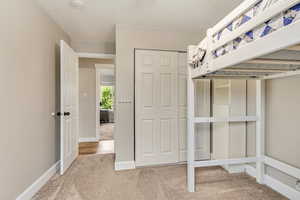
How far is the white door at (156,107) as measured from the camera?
266 cm

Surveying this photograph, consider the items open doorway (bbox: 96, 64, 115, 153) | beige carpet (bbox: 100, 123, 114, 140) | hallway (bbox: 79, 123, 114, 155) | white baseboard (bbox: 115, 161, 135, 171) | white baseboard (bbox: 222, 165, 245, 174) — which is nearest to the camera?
white baseboard (bbox: 222, 165, 245, 174)

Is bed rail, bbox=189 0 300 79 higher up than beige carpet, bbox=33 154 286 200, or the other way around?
bed rail, bbox=189 0 300 79

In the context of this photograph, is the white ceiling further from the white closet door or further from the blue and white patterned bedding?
the blue and white patterned bedding

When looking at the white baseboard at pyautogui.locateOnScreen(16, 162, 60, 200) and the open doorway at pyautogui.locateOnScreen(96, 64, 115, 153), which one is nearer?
the white baseboard at pyautogui.locateOnScreen(16, 162, 60, 200)

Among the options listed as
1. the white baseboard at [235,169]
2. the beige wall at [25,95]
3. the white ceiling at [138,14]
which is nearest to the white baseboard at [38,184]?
the beige wall at [25,95]

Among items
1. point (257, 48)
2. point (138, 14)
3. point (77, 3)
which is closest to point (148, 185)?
point (257, 48)

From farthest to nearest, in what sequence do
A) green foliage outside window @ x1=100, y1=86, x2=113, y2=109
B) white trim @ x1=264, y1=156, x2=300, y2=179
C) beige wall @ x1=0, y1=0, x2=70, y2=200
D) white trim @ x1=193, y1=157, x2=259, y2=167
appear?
green foliage outside window @ x1=100, y1=86, x2=113, y2=109 → white trim @ x1=193, y1=157, x2=259, y2=167 → white trim @ x1=264, y1=156, x2=300, y2=179 → beige wall @ x1=0, y1=0, x2=70, y2=200

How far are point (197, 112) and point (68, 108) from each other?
2.17 m

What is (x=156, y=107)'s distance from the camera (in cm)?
272

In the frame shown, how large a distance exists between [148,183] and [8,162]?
60.6 inches

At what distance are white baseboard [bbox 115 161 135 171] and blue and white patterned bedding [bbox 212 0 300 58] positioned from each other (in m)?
2.09

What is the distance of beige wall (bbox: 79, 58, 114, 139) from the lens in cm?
438

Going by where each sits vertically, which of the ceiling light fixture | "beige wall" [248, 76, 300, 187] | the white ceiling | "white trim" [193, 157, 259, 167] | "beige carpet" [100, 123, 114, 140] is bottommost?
"beige carpet" [100, 123, 114, 140]

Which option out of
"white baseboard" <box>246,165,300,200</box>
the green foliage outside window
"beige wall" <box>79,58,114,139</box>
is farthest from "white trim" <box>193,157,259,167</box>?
the green foliage outside window
